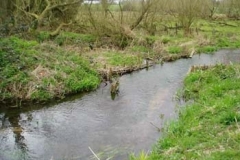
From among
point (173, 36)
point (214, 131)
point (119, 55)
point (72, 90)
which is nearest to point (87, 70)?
point (72, 90)

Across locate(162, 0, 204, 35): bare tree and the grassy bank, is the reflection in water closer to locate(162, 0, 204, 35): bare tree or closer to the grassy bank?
the grassy bank

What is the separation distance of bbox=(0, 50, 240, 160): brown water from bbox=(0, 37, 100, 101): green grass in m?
0.78

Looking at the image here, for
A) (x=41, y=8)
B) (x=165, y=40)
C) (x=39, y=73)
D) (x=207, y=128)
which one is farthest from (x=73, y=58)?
(x=165, y=40)

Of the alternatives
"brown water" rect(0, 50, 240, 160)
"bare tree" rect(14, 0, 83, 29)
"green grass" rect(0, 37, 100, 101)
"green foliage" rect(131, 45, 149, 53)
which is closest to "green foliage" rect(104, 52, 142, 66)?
"green foliage" rect(131, 45, 149, 53)

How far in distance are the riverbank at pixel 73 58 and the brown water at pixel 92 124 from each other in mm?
971

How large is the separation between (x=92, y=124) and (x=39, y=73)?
4.86 m

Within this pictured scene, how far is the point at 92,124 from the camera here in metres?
11.7

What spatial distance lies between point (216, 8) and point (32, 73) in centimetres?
3303

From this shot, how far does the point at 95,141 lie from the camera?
1033 cm

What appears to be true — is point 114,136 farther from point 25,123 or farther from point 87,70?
point 87,70

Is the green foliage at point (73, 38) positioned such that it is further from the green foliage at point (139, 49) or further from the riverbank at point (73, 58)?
the green foliage at point (139, 49)

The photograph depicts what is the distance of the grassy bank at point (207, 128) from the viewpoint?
26.5ft

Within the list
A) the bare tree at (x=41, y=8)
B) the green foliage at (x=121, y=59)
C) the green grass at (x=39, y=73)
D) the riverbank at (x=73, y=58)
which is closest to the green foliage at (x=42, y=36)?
the riverbank at (x=73, y=58)

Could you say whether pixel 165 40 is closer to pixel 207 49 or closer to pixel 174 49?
pixel 174 49
